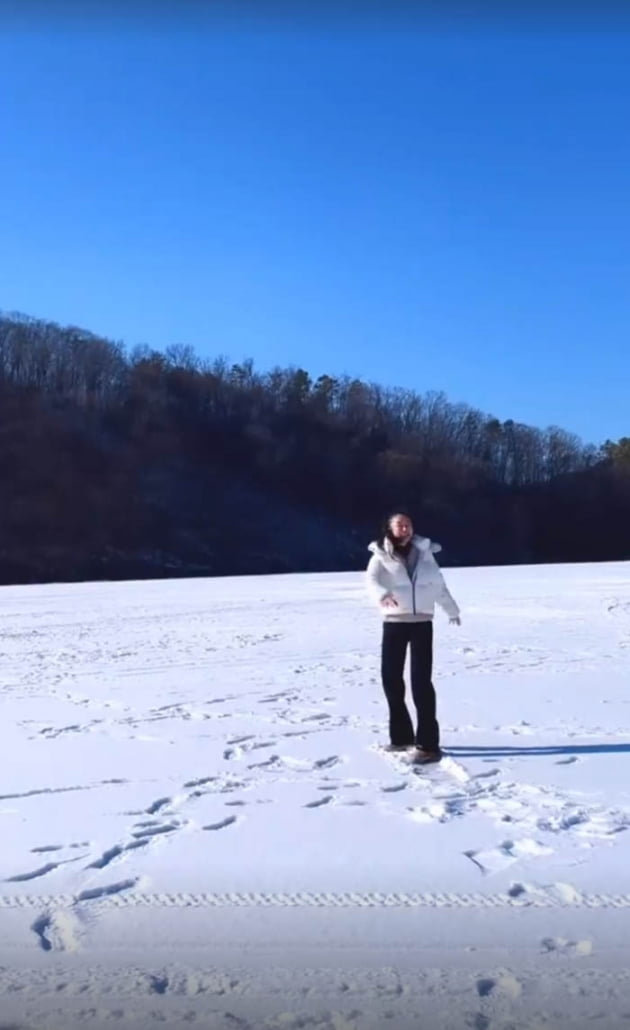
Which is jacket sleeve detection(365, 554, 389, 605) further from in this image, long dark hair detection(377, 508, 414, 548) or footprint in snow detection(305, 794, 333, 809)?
footprint in snow detection(305, 794, 333, 809)

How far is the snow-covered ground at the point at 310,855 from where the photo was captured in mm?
Answer: 3555

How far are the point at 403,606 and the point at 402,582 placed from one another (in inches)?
6.0

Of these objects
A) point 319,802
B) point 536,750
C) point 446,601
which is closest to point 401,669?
point 446,601

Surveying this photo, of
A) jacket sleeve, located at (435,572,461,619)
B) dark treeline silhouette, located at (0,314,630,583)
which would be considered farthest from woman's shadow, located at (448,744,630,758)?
dark treeline silhouette, located at (0,314,630,583)

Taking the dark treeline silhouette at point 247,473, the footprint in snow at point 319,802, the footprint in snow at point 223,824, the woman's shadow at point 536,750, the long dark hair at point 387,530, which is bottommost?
the footprint in snow at point 223,824

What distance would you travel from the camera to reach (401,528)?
6496 millimetres

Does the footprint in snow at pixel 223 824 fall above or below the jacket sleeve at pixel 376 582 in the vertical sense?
below

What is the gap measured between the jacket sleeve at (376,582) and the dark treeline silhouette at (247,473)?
52300mm

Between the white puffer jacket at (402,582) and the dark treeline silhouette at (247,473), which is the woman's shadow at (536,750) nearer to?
the white puffer jacket at (402,582)

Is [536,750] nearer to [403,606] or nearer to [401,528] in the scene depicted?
[403,606]

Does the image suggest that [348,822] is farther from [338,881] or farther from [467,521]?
[467,521]

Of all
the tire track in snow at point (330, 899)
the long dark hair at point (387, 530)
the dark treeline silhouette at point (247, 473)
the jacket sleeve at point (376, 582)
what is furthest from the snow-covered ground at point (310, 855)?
the dark treeline silhouette at point (247, 473)

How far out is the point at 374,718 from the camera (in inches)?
298

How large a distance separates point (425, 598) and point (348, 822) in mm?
1769
